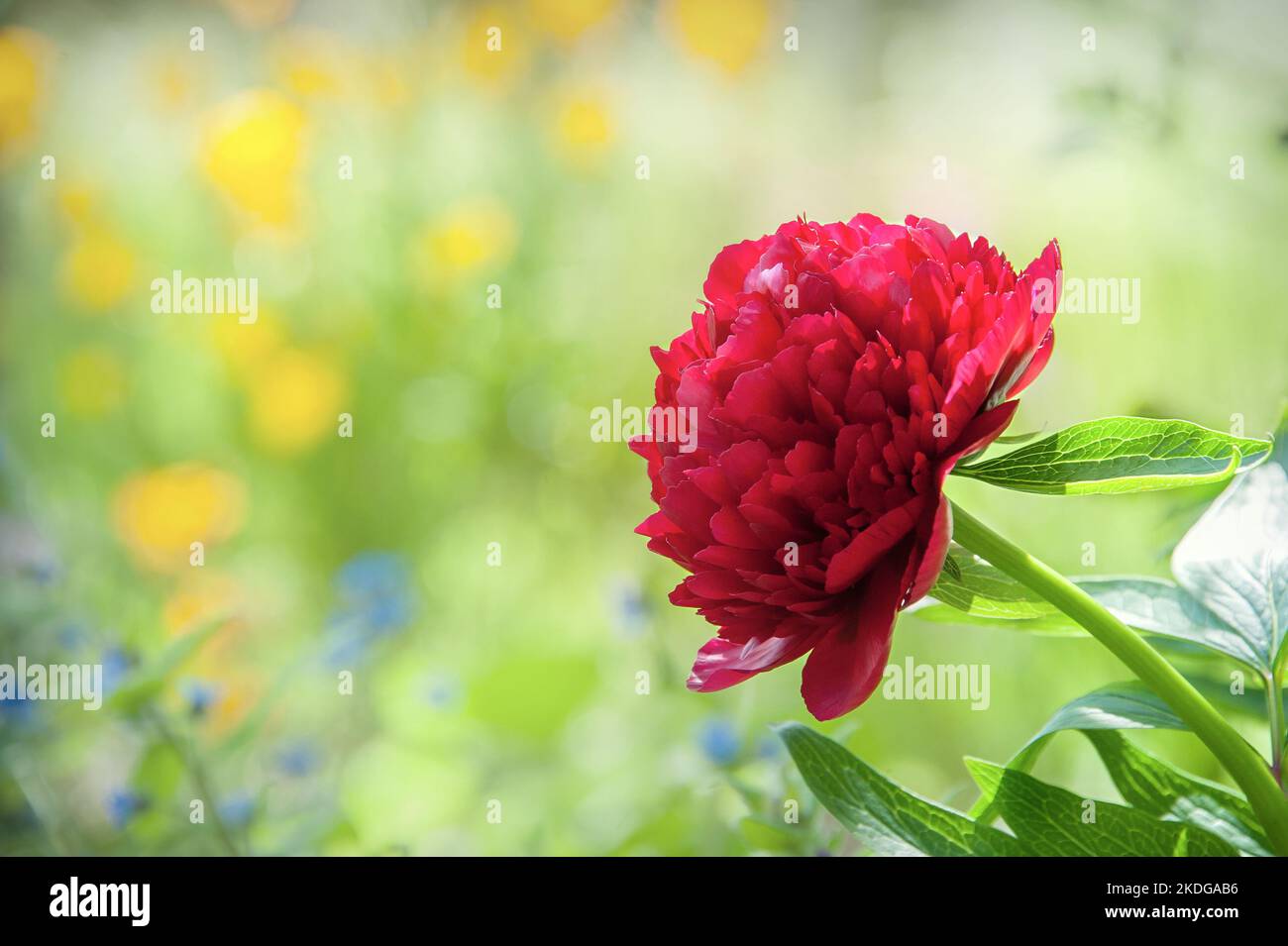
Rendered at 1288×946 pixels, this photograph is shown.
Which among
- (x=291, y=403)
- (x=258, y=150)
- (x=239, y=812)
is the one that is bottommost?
(x=239, y=812)

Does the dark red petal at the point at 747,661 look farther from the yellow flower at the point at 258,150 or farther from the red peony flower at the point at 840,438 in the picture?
the yellow flower at the point at 258,150

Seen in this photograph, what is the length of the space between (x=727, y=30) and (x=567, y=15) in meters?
0.14

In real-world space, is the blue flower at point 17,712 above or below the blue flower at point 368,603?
below

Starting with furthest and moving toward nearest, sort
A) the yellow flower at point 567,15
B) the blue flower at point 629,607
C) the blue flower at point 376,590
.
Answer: the yellow flower at point 567,15 → the blue flower at point 376,590 → the blue flower at point 629,607

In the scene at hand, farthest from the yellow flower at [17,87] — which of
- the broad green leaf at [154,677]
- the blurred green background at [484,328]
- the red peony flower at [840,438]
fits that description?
the red peony flower at [840,438]

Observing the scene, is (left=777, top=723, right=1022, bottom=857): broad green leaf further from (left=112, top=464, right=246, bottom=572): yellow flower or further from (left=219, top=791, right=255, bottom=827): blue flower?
(left=112, top=464, right=246, bottom=572): yellow flower

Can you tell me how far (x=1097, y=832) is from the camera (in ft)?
1.00

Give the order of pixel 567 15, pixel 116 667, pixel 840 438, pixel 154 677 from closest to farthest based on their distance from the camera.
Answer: pixel 840 438, pixel 154 677, pixel 116 667, pixel 567 15

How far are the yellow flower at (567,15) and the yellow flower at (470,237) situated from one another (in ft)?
0.52

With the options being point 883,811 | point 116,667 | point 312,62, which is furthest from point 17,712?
point 883,811

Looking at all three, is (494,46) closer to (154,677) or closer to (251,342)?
(251,342)

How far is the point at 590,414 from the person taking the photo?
0.98m

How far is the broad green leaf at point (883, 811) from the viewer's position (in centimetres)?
31

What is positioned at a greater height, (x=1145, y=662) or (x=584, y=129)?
(x=584, y=129)
